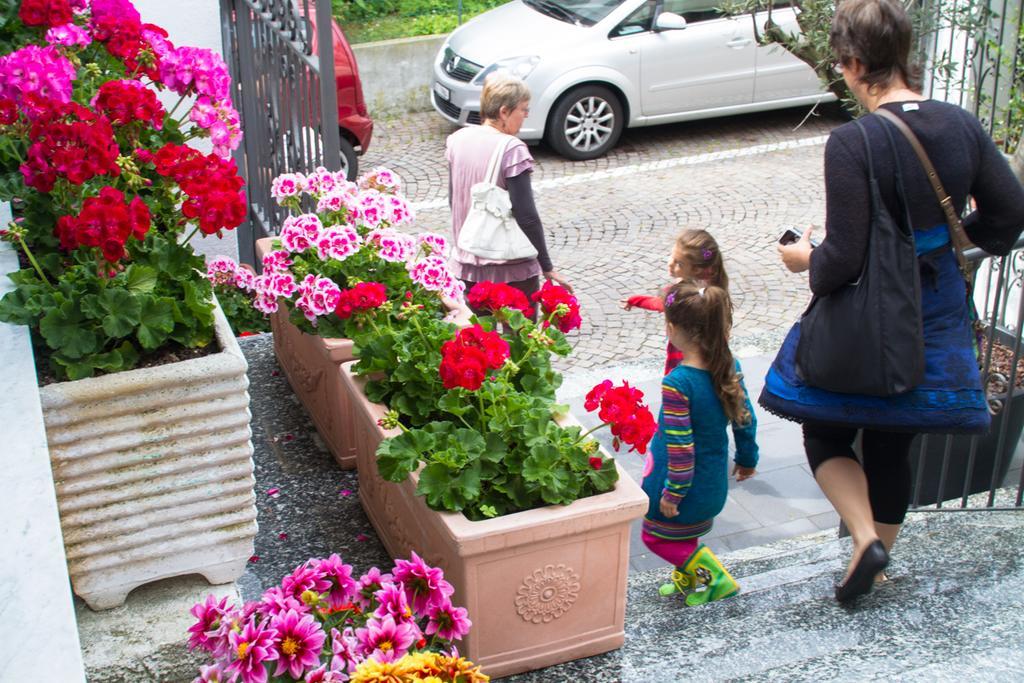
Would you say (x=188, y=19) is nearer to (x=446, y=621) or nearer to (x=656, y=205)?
(x=446, y=621)

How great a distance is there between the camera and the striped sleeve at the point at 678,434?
155 inches

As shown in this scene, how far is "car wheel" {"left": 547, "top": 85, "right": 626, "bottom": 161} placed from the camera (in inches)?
405

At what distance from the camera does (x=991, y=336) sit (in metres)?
4.14

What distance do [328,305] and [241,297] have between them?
236 cm

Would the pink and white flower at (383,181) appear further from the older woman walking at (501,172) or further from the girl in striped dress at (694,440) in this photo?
the girl in striped dress at (694,440)

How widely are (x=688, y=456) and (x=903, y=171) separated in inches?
49.9

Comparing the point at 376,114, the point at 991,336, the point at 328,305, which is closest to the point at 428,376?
the point at 328,305

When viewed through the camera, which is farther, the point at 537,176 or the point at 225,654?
the point at 537,176

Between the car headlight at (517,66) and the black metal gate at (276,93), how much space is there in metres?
4.15

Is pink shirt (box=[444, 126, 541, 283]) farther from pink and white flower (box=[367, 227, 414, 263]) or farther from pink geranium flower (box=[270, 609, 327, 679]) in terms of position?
pink geranium flower (box=[270, 609, 327, 679])

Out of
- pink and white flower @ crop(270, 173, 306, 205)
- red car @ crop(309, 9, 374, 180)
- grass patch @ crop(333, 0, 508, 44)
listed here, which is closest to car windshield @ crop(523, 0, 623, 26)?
grass patch @ crop(333, 0, 508, 44)

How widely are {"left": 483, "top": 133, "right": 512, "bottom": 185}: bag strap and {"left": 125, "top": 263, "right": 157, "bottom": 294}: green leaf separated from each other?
2556 mm

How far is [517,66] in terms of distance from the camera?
10188 mm

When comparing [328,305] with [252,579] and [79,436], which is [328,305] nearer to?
[252,579]
